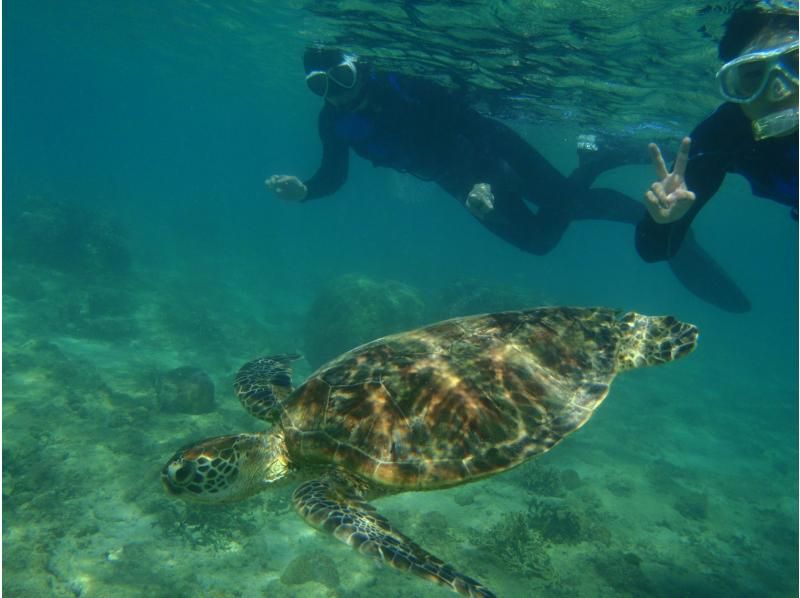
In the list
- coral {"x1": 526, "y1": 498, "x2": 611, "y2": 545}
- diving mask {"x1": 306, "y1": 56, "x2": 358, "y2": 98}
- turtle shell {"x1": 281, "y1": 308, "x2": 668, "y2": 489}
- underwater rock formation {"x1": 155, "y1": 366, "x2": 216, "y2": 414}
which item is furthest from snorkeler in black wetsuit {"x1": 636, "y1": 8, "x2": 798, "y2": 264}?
underwater rock formation {"x1": 155, "y1": 366, "x2": 216, "y2": 414}

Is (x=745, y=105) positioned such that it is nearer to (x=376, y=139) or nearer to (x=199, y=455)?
(x=199, y=455)

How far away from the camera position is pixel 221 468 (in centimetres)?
388

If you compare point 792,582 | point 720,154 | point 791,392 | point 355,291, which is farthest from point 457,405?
point 791,392

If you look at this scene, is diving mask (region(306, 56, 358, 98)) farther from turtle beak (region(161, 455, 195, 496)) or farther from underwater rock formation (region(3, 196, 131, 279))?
underwater rock formation (region(3, 196, 131, 279))

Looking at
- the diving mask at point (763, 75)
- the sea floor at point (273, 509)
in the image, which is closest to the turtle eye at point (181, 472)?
the sea floor at point (273, 509)

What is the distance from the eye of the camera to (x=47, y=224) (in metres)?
20.1

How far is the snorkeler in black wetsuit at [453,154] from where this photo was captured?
10.9 meters

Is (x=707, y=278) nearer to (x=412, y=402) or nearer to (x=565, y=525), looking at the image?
(x=565, y=525)

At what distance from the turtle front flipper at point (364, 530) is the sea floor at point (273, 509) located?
3211mm

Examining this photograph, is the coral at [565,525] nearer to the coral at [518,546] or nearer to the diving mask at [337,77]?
the coral at [518,546]

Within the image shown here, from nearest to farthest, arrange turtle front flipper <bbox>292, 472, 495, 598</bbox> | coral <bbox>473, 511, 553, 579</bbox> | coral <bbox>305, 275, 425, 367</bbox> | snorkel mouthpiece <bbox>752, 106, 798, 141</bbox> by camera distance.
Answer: turtle front flipper <bbox>292, 472, 495, 598</bbox>, snorkel mouthpiece <bbox>752, 106, 798, 141</bbox>, coral <bbox>473, 511, 553, 579</bbox>, coral <bbox>305, 275, 425, 367</bbox>

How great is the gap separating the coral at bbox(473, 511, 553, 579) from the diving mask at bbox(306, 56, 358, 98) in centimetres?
997

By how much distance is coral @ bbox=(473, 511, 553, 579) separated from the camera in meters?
7.02

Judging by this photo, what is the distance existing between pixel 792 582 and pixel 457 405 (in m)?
8.97
